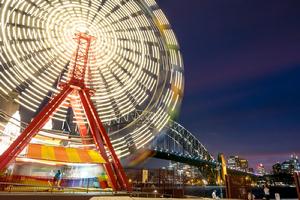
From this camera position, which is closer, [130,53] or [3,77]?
[3,77]

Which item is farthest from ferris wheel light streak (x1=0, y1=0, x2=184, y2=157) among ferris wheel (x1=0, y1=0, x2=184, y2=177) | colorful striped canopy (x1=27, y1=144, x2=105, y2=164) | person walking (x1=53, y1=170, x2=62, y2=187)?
person walking (x1=53, y1=170, x2=62, y2=187)

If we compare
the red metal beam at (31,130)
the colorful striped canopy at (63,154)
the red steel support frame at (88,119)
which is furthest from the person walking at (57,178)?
the red metal beam at (31,130)

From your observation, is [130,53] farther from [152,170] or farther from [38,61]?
[152,170]

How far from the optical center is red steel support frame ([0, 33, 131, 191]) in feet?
50.7

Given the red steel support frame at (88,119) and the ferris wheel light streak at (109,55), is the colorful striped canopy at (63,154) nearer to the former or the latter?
the red steel support frame at (88,119)

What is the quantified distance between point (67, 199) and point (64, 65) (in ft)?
39.2

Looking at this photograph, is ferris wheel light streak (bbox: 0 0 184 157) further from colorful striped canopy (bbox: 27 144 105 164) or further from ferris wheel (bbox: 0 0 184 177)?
colorful striped canopy (bbox: 27 144 105 164)

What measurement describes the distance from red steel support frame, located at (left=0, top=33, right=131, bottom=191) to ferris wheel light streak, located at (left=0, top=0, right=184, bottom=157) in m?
1.24

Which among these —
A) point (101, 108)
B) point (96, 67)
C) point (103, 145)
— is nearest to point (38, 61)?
point (96, 67)

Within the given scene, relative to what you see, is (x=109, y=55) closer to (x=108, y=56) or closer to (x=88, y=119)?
(x=108, y=56)

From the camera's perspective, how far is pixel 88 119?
59.8 ft

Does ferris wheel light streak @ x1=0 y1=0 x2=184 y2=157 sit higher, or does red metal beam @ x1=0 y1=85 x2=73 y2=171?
ferris wheel light streak @ x1=0 y1=0 x2=184 y2=157

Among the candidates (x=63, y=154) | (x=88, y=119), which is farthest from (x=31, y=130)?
(x=88, y=119)

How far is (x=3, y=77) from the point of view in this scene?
15891mm
